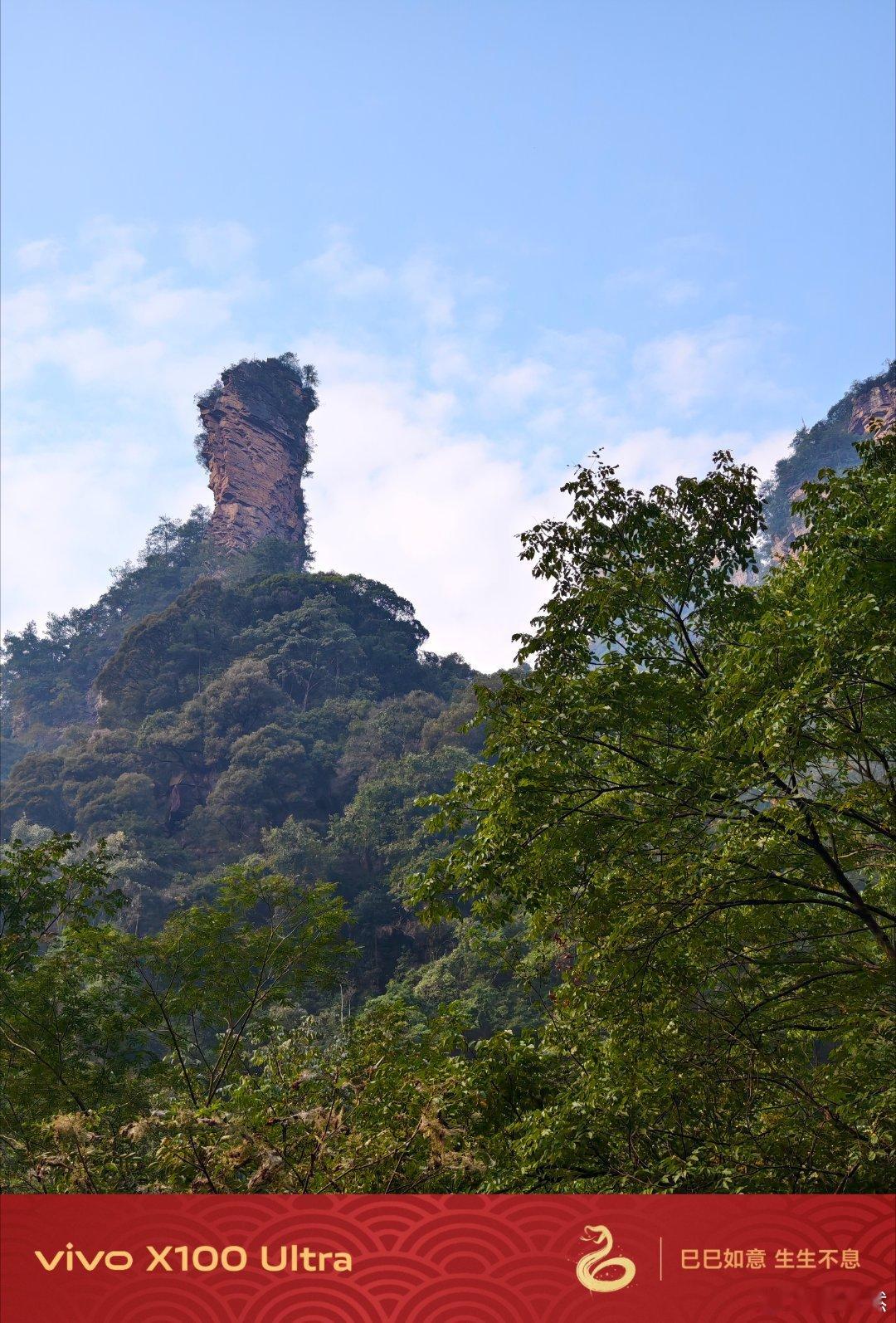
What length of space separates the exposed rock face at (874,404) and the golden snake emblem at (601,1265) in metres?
58.5

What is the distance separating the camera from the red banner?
3.38 metres

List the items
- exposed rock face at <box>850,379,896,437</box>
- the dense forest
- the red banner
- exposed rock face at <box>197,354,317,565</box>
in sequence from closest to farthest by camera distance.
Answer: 1. the red banner
2. the dense forest
3. exposed rock face at <box>850,379,896,437</box>
4. exposed rock face at <box>197,354,317,565</box>

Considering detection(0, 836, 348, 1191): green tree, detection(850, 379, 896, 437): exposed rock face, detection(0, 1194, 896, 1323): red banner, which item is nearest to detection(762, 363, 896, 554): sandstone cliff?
detection(850, 379, 896, 437): exposed rock face

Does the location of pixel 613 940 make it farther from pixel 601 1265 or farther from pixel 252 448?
pixel 252 448

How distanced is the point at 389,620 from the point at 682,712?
49.3 meters

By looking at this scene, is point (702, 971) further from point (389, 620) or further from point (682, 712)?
point (389, 620)

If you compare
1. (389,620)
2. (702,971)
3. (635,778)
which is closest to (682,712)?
(635,778)

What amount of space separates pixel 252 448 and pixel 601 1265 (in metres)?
65.5

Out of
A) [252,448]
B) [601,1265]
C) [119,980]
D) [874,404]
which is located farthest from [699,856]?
[252,448]

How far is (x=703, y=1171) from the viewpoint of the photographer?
5680mm

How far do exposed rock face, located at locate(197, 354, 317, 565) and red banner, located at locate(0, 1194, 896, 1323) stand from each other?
63.1 metres

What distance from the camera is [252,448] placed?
65.4 meters

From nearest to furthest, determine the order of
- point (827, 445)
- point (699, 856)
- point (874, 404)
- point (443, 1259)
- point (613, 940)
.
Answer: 1. point (443, 1259)
2. point (613, 940)
3. point (699, 856)
4. point (874, 404)
5. point (827, 445)

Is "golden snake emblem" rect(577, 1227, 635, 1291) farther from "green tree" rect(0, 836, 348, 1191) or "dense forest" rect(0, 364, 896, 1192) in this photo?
"green tree" rect(0, 836, 348, 1191)
